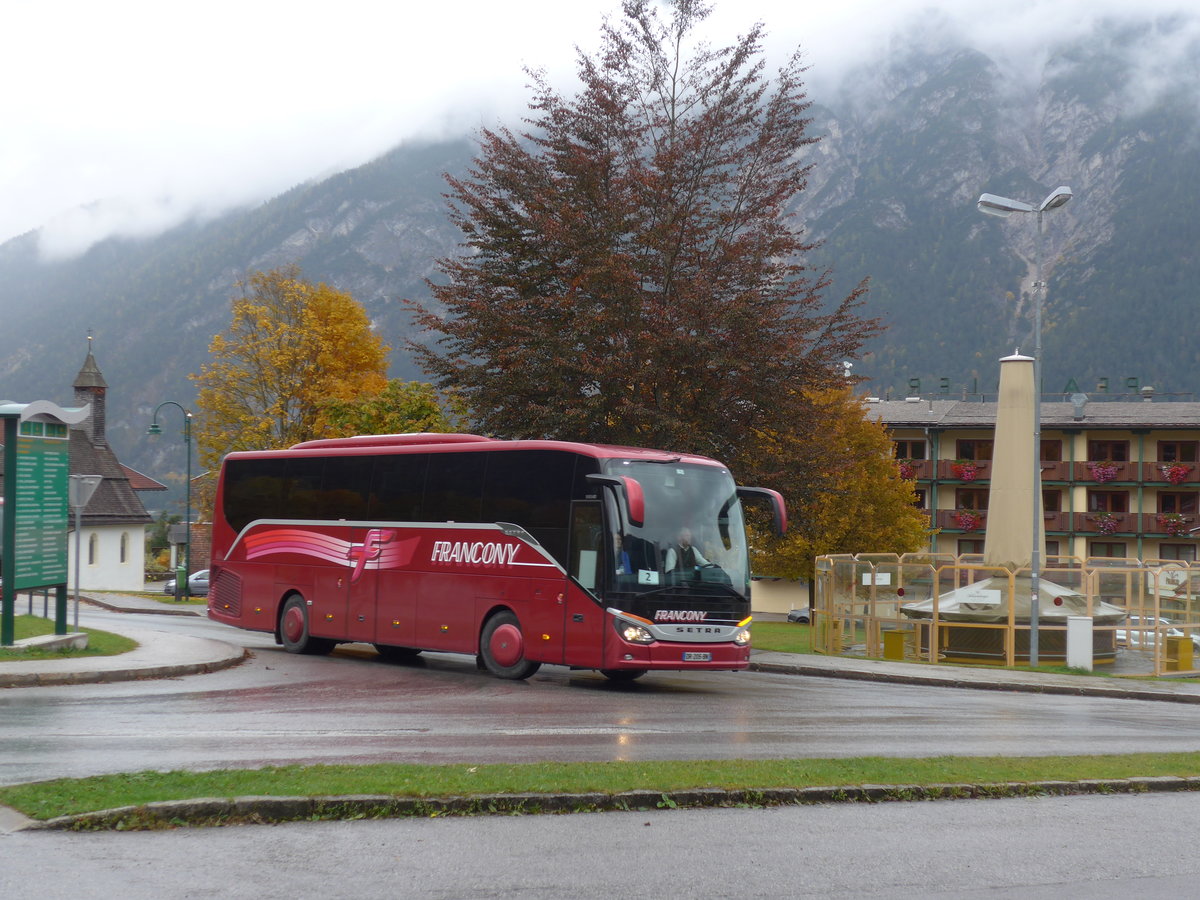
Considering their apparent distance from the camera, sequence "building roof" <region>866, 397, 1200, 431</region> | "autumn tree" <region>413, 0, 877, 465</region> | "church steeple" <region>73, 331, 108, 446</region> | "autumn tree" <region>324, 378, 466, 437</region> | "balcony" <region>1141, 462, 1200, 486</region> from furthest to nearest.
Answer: "church steeple" <region>73, 331, 108, 446</region>, "building roof" <region>866, 397, 1200, 431</region>, "balcony" <region>1141, 462, 1200, 486</region>, "autumn tree" <region>324, 378, 466, 437</region>, "autumn tree" <region>413, 0, 877, 465</region>

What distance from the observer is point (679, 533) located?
19.0 meters

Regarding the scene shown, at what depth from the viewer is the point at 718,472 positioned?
783 inches

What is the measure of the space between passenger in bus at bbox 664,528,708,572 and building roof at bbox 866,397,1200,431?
188ft

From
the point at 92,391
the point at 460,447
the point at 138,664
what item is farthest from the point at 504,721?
the point at 92,391

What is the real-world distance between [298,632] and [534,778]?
14.9m

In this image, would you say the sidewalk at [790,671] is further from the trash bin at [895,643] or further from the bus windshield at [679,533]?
the bus windshield at [679,533]

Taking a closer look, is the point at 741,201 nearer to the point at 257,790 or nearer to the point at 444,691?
the point at 444,691

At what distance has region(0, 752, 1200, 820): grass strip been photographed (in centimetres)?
896

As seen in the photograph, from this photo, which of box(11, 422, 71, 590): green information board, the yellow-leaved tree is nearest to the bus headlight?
box(11, 422, 71, 590): green information board

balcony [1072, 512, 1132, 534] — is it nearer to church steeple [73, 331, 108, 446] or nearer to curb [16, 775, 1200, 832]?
church steeple [73, 331, 108, 446]

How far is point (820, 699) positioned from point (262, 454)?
12068 millimetres

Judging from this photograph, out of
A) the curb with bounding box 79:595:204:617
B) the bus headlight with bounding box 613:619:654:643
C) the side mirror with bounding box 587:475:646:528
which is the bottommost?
the curb with bounding box 79:595:204:617

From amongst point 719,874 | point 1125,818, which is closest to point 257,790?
point 719,874

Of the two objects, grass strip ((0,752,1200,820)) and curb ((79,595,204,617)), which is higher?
grass strip ((0,752,1200,820))
